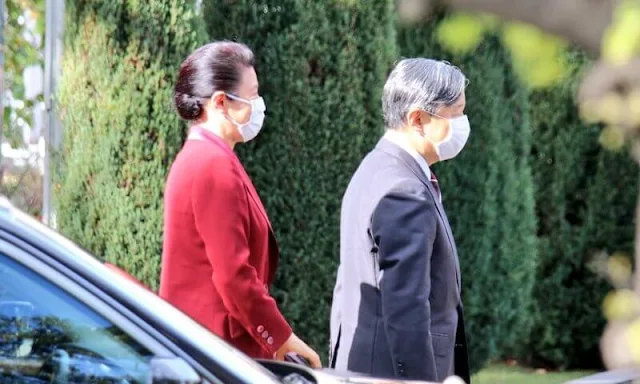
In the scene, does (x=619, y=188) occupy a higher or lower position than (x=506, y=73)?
lower

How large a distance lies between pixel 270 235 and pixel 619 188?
6.54 m

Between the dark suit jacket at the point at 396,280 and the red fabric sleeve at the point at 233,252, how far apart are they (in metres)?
0.24

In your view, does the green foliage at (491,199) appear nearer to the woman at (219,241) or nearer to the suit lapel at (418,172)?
the woman at (219,241)

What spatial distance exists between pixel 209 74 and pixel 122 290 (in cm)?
173

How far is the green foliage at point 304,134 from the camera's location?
22.6ft

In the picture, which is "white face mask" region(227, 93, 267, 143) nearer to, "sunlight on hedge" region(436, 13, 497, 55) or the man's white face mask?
the man's white face mask

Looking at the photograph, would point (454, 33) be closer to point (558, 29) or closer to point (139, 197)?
point (558, 29)

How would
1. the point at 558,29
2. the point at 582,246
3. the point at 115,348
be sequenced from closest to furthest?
the point at 558,29 < the point at 115,348 < the point at 582,246

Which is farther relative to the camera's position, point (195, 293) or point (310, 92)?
point (310, 92)

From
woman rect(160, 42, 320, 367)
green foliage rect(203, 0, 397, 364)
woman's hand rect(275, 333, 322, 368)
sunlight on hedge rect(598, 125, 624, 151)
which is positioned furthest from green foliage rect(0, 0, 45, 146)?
sunlight on hedge rect(598, 125, 624, 151)

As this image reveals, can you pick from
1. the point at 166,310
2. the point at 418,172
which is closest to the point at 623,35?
the point at 166,310

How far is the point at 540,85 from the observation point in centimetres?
211

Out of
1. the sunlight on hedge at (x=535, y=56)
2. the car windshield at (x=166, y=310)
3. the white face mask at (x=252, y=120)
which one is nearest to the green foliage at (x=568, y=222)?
the white face mask at (x=252, y=120)

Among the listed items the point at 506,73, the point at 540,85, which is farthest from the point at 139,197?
the point at 540,85
